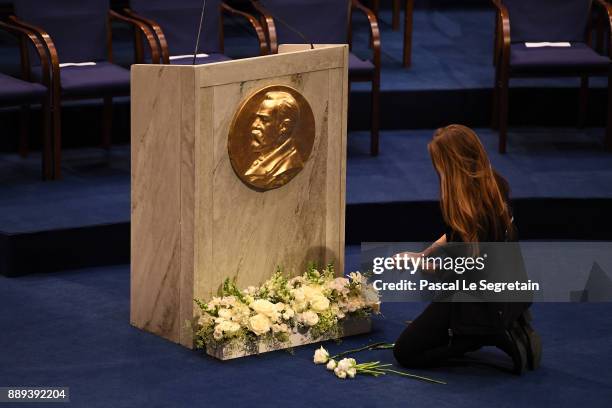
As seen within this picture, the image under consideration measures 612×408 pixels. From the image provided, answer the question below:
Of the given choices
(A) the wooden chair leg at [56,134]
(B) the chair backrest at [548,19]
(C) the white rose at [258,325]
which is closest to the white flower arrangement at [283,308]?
(C) the white rose at [258,325]

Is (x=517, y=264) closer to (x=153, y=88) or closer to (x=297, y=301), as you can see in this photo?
(x=297, y=301)

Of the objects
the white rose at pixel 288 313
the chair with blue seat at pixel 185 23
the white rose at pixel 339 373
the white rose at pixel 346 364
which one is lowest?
the white rose at pixel 339 373

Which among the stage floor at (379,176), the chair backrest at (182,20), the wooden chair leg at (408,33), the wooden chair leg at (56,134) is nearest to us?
the stage floor at (379,176)

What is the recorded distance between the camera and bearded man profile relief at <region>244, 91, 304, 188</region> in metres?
4.00

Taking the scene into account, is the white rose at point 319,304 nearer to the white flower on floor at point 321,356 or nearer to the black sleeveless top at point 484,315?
the white flower on floor at point 321,356

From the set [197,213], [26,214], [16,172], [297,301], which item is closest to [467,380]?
[297,301]

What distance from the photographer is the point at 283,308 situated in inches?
159

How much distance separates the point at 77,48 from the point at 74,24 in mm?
117

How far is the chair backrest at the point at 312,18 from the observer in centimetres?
621

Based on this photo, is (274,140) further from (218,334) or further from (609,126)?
(609,126)

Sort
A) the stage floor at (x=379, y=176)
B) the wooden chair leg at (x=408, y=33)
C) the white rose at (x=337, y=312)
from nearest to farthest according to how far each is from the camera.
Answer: the white rose at (x=337, y=312) → the stage floor at (x=379, y=176) → the wooden chair leg at (x=408, y=33)

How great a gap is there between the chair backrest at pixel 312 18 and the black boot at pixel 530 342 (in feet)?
8.84

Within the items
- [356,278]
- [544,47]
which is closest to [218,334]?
[356,278]

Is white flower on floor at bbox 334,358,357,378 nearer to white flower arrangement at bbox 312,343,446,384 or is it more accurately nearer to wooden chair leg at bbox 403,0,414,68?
white flower arrangement at bbox 312,343,446,384
